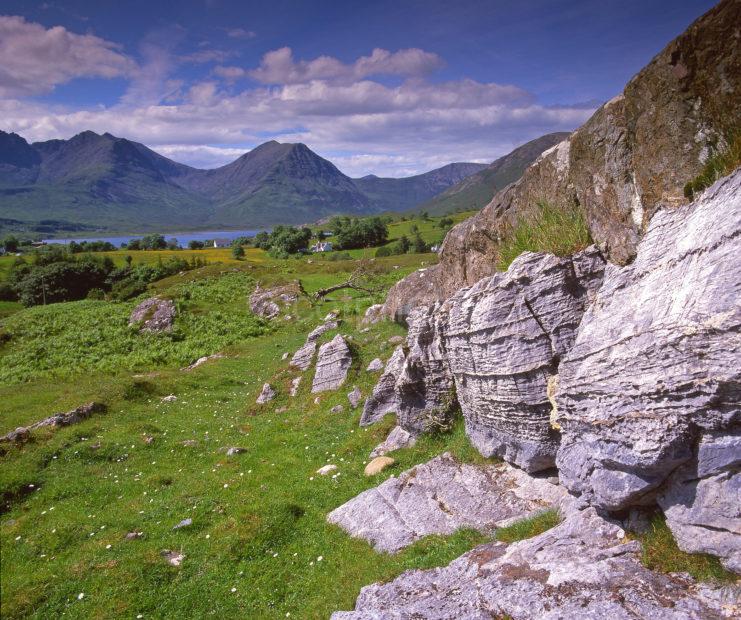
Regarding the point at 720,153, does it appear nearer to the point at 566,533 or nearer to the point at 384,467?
the point at 566,533

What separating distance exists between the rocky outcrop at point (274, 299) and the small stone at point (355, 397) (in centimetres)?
3487

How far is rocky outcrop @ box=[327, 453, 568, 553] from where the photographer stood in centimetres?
1211

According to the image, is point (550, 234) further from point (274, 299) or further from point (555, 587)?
point (274, 299)

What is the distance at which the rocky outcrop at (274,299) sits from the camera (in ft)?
192

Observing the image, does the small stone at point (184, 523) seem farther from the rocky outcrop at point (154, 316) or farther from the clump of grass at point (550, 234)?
the rocky outcrop at point (154, 316)

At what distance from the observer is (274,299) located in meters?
61.0

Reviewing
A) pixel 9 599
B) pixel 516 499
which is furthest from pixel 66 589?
pixel 516 499

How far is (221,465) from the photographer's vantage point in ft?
66.3

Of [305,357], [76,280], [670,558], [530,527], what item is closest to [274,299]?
[305,357]

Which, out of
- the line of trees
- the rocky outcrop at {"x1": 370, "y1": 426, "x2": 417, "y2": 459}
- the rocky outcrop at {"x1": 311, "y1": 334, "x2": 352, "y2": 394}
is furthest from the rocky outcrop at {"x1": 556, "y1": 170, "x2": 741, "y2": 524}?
the line of trees

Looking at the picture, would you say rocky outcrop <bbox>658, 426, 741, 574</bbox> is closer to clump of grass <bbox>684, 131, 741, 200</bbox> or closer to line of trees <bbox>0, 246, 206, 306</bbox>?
clump of grass <bbox>684, 131, 741, 200</bbox>

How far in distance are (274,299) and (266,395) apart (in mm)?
33920

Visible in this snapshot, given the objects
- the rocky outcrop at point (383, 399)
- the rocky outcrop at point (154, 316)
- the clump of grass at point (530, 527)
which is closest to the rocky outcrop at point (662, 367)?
the clump of grass at point (530, 527)

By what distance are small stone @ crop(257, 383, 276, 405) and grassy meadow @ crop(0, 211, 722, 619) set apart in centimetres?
50
